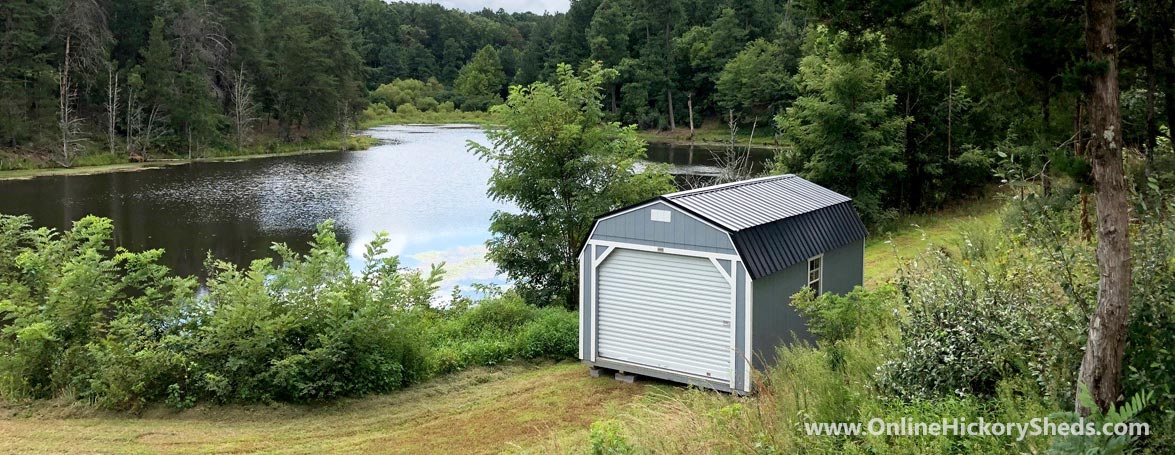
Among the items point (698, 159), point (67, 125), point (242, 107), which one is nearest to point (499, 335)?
point (698, 159)

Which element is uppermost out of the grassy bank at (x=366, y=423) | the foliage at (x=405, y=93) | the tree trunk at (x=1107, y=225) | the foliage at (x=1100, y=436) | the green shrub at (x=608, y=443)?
the foliage at (x=405, y=93)

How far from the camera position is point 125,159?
41.7m

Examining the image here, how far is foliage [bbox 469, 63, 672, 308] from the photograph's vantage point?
15.0m

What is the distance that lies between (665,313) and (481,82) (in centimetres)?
7611

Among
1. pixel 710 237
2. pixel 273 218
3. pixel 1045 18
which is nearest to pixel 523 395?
pixel 710 237

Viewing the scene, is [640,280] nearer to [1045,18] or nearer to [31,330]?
[1045,18]

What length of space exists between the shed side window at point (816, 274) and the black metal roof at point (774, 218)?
0.49ft

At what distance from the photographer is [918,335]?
223 inches

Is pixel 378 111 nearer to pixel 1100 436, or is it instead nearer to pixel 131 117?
pixel 131 117

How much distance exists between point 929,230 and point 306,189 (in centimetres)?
2172

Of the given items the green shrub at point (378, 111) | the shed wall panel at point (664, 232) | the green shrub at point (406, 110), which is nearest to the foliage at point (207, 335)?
the shed wall panel at point (664, 232)

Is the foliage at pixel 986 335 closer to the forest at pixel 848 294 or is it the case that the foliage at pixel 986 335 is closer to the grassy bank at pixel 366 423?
the forest at pixel 848 294

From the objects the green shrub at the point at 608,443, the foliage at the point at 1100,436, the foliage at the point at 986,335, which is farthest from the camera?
the green shrub at the point at 608,443

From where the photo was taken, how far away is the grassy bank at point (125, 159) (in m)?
36.2
